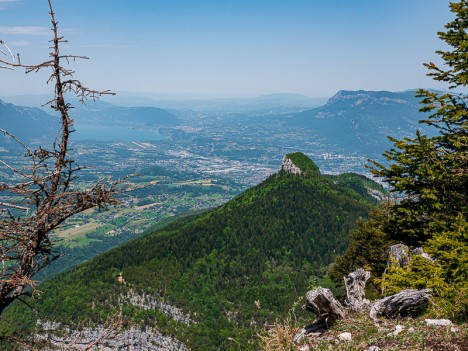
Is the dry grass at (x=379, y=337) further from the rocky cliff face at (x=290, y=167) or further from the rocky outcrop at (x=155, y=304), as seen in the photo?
the rocky cliff face at (x=290, y=167)

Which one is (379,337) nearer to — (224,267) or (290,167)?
(224,267)

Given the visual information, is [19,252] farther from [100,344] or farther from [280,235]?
[280,235]

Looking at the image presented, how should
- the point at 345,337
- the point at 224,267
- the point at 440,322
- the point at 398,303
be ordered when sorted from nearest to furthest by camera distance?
the point at 440,322, the point at 345,337, the point at 398,303, the point at 224,267

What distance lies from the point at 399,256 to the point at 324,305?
6204mm

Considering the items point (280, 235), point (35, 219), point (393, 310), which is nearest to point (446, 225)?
point (393, 310)

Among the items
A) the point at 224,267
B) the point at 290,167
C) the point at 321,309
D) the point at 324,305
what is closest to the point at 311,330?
the point at 321,309

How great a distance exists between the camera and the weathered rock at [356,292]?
11367mm

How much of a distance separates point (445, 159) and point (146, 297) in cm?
11802

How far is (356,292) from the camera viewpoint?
11992mm

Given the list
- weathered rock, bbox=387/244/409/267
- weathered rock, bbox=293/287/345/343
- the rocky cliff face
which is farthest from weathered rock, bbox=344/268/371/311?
the rocky cliff face

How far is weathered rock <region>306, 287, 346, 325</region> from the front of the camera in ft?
32.9

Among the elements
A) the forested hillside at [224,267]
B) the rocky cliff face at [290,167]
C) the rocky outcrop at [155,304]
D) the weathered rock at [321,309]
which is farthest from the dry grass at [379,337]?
the rocky cliff face at [290,167]

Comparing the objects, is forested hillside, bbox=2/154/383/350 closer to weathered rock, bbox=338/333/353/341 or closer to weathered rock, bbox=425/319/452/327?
weathered rock, bbox=338/333/353/341

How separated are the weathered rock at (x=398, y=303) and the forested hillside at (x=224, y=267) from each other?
86.2m
